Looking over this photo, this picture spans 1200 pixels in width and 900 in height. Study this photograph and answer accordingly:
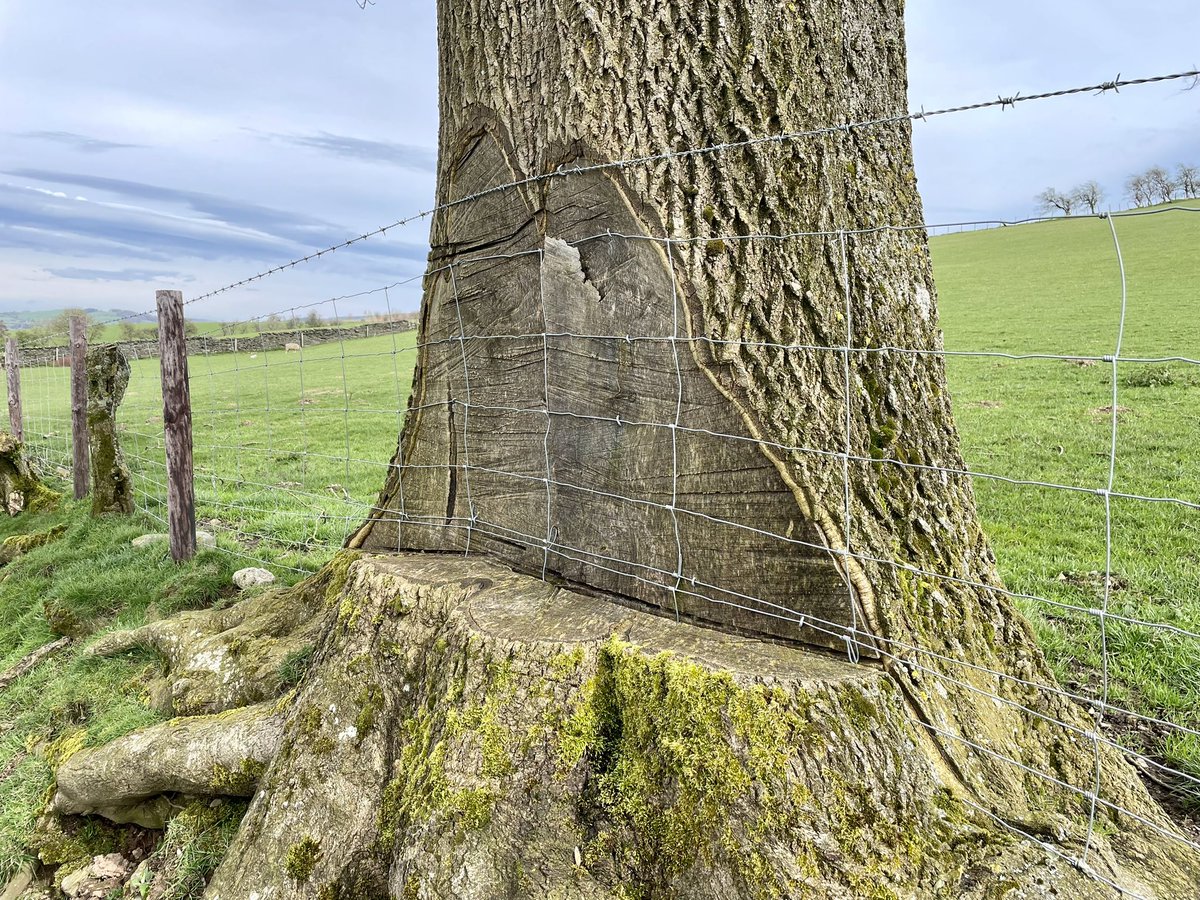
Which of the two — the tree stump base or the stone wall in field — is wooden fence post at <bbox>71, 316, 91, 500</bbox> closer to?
the stone wall in field

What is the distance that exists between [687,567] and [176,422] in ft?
15.7

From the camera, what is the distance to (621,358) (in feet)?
7.45

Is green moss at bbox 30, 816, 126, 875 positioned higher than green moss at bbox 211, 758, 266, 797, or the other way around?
green moss at bbox 211, 758, 266, 797

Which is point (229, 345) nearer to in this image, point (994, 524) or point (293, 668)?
point (293, 668)

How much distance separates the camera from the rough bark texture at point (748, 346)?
2074mm

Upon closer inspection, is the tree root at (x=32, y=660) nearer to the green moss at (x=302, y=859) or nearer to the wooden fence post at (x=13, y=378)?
the green moss at (x=302, y=859)

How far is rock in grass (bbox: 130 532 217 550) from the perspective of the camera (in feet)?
18.9

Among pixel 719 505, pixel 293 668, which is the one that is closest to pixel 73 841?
pixel 293 668

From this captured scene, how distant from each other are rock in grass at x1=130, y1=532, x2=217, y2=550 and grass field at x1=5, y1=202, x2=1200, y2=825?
138 millimetres

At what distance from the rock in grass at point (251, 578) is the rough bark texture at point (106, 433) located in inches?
109

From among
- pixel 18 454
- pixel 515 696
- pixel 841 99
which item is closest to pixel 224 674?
pixel 515 696

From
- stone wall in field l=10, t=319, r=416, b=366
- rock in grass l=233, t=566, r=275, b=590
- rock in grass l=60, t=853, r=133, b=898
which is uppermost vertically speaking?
stone wall in field l=10, t=319, r=416, b=366

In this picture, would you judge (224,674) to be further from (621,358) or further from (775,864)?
(775,864)

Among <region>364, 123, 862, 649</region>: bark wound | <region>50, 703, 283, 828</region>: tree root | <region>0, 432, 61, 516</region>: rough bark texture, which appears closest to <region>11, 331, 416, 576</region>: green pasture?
<region>364, 123, 862, 649</region>: bark wound
